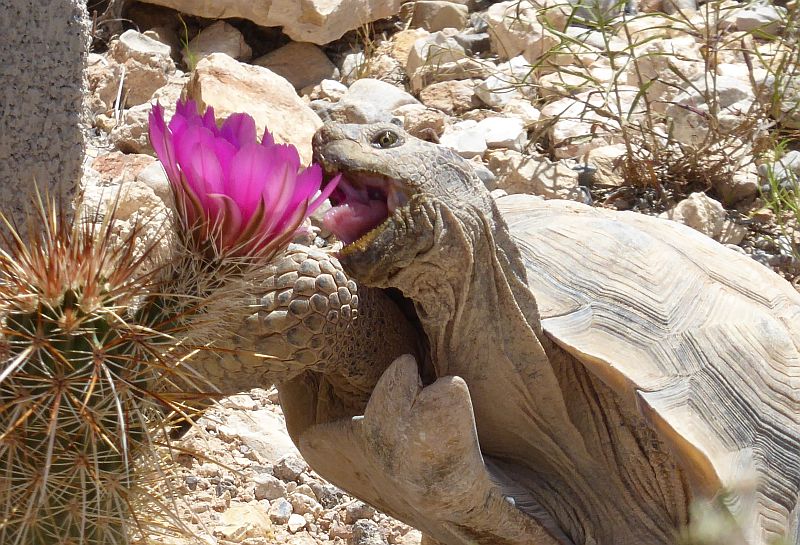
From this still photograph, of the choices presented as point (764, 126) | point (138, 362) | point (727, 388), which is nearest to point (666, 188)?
point (764, 126)

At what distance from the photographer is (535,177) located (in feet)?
15.0

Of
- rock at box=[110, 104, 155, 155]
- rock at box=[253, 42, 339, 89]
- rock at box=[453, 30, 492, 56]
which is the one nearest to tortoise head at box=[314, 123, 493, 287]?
rock at box=[110, 104, 155, 155]

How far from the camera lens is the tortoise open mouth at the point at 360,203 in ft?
6.66

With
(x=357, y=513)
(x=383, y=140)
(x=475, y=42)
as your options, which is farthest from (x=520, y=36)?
(x=383, y=140)

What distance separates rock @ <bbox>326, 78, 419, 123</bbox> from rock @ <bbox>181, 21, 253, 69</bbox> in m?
0.85

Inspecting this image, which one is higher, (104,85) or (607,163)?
(104,85)

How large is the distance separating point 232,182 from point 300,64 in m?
4.53

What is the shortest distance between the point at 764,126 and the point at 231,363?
3.23 m

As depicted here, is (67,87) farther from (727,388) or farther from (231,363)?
(727,388)

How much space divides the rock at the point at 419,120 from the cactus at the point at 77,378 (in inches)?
133

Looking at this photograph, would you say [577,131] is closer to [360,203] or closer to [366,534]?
[366,534]

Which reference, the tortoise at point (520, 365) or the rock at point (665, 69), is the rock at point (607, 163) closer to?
the rock at point (665, 69)

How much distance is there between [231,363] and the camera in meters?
2.31

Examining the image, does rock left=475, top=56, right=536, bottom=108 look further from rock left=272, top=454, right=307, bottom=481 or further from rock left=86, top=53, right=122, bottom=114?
rock left=272, top=454, right=307, bottom=481
